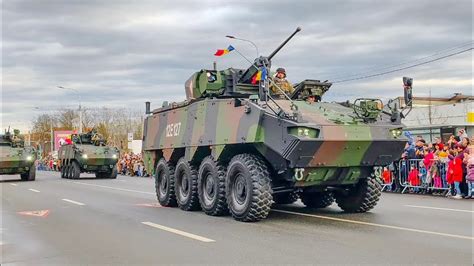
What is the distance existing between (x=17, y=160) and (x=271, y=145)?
22634 mm

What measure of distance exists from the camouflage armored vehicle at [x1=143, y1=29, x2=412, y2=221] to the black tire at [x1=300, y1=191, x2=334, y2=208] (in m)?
0.02

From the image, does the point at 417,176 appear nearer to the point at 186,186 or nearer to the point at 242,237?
the point at 186,186

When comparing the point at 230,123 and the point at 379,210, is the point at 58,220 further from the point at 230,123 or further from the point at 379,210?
the point at 379,210

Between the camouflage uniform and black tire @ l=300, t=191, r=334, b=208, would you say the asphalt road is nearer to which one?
black tire @ l=300, t=191, r=334, b=208

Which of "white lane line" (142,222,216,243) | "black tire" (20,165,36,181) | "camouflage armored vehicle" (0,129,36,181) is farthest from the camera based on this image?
"black tire" (20,165,36,181)

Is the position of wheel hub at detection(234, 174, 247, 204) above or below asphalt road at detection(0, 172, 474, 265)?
above

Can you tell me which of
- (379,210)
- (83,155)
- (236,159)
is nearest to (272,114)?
(236,159)

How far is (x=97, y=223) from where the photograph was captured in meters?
10.8

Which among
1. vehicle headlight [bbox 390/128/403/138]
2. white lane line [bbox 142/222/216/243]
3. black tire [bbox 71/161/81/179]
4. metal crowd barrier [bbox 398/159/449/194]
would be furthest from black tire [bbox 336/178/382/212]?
black tire [bbox 71/161/81/179]

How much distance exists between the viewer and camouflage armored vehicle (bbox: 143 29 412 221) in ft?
31.9

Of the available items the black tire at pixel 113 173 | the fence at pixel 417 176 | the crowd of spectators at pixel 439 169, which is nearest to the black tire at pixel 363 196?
the crowd of spectators at pixel 439 169

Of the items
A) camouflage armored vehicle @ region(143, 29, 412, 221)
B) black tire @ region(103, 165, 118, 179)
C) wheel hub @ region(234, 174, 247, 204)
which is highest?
camouflage armored vehicle @ region(143, 29, 412, 221)

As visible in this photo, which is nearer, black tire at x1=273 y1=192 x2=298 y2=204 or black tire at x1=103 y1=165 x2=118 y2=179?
black tire at x1=273 y1=192 x2=298 y2=204

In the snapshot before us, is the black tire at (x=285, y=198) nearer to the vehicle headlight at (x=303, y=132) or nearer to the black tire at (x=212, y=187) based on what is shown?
the black tire at (x=212, y=187)
